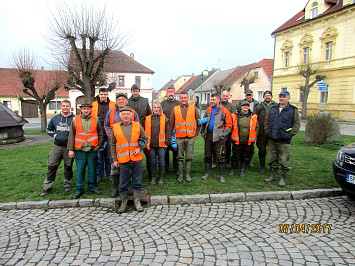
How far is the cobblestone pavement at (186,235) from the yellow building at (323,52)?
59.0ft

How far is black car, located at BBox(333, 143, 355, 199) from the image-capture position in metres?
4.24

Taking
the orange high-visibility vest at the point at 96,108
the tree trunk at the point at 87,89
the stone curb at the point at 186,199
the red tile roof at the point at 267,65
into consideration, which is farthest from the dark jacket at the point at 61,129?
the red tile roof at the point at 267,65

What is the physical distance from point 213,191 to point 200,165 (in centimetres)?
209

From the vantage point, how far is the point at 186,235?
361cm

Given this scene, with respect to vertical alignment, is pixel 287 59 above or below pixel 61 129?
above

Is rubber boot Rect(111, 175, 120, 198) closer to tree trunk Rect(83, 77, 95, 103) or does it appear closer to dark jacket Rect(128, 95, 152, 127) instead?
→ dark jacket Rect(128, 95, 152, 127)

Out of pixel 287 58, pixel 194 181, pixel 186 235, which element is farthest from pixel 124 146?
pixel 287 58

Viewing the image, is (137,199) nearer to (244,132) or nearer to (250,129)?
(244,132)

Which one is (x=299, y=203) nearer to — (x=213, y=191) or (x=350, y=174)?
(x=350, y=174)

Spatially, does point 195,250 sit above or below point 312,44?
below

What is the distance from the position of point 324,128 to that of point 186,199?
305 inches

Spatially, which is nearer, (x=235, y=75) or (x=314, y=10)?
(x=314, y=10)

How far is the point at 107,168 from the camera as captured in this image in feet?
19.5

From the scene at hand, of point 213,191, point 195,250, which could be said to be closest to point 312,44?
point 213,191
